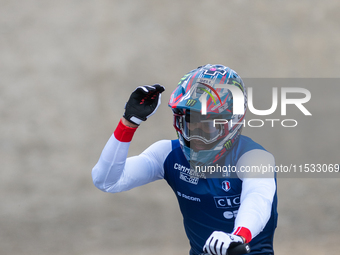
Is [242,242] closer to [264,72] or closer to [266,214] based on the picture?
[266,214]

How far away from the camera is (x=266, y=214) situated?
1.89 meters

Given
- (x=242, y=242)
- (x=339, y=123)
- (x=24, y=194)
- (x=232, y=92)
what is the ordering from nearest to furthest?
(x=242, y=242) < (x=232, y=92) < (x=24, y=194) < (x=339, y=123)

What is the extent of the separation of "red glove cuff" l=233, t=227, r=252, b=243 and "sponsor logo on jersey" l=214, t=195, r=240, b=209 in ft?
1.56

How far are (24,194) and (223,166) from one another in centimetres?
401

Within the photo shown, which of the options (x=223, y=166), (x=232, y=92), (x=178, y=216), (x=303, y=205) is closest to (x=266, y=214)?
(x=223, y=166)

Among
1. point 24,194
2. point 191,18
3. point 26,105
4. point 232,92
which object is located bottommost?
point 24,194

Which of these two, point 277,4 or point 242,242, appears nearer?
point 242,242

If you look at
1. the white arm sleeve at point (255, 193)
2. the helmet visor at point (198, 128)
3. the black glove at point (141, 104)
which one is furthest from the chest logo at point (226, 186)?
the black glove at point (141, 104)

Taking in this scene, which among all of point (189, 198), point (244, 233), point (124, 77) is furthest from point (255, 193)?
point (124, 77)

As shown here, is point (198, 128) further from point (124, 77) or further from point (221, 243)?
point (124, 77)

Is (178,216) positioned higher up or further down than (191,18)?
further down

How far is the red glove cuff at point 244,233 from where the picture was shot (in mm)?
1711

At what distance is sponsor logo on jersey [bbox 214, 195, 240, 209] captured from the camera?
7.31ft

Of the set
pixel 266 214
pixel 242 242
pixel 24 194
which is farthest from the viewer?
pixel 24 194
